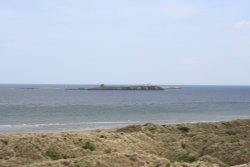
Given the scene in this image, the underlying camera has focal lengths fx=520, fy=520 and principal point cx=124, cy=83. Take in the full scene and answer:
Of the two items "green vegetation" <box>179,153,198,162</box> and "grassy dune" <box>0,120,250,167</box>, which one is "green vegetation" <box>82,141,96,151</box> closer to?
"grassy dune" <box>0,120,250,167</box>

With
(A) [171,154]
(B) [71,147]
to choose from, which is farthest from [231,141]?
(B) [71,147]

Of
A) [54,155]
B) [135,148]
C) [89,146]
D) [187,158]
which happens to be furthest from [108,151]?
[187,158]

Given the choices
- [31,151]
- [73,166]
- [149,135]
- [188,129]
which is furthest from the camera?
[188,129]

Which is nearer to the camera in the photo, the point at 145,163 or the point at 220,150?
the point at 145,163

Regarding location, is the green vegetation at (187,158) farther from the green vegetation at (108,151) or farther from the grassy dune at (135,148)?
the green vegetation at (108,151)

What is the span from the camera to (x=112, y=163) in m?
18.6

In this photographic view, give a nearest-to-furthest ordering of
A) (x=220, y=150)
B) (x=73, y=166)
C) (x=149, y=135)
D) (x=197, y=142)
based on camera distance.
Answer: (x=73, y=166)
(x=220, y=150)
(x=197, y=142)
(x=149, y=135)

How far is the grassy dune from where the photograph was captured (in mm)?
19333

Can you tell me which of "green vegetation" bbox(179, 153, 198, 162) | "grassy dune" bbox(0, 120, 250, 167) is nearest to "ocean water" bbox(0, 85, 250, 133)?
"grassy dune" bbox(0, 120, 250, 167)

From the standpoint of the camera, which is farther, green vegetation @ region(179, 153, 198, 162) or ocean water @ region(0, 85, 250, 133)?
ocean water @ region(0, 85, 250, 133)

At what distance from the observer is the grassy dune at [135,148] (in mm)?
19333

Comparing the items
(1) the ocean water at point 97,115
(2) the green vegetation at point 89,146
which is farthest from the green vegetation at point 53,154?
(1) the ocean water at point 97,115

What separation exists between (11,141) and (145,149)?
7329 millimetres

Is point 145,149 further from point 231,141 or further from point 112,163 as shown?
point 112,163
